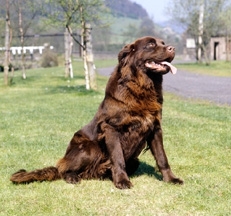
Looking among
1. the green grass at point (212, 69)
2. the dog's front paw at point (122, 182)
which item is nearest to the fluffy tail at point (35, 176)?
the dog's front paw at point (122, 182)

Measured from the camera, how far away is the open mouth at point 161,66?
466 cm

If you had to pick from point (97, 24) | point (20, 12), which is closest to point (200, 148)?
point (97, 24)

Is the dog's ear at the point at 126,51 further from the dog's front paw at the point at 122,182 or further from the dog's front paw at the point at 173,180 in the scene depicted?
the dog's front paw at the point at 173,180

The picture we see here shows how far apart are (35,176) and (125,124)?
1235mm

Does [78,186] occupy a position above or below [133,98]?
below

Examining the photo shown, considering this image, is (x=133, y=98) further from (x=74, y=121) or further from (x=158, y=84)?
(x=74, y=121)

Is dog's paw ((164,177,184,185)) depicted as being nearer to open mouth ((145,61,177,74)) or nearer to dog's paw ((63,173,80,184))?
dog's paw ((63,173,80,184))

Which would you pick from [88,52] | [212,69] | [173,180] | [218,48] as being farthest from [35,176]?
[218,48]

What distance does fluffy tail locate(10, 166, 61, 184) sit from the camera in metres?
4.90

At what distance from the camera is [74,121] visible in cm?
963

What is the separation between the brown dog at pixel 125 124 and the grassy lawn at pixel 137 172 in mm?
145

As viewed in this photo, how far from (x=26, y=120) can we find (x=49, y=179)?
531 centimetres

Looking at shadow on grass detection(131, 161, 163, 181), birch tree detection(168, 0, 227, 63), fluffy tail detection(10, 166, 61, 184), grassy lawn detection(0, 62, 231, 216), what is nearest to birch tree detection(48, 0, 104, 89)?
grassy lawn detection(0, 62, 231, 216)

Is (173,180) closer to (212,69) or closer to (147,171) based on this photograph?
(147,171)
